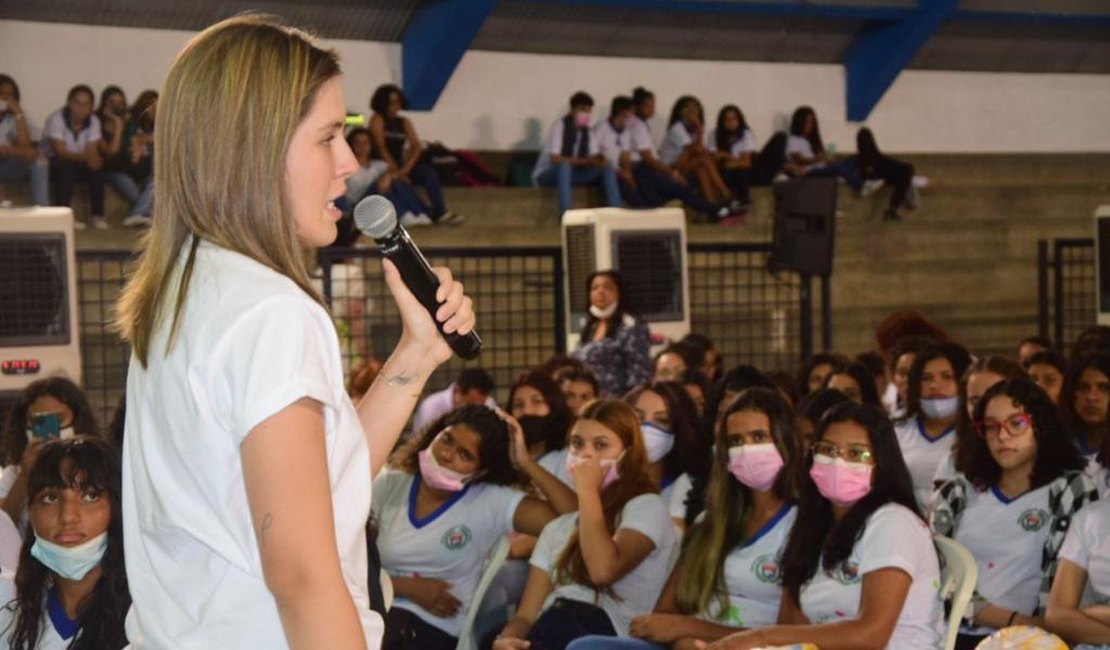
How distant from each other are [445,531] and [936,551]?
1.42 meters

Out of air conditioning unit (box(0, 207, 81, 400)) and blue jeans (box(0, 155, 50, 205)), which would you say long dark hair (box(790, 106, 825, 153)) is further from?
air conditioning unit (box(0, 207, 81, 400))

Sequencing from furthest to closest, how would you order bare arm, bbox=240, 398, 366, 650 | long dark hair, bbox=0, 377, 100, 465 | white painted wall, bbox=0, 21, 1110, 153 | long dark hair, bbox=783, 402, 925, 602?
white painted wall, bbox=0, 21, 1110, 153, long dark hair, bbox=0, 377, 100, 465, long dark hair, bbox=783, 402, 925, 602, bare arm, bbox=240, 398, 366, 650

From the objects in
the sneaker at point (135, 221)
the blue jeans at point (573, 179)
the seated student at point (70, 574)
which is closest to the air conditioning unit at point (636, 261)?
the sneaker at point (135, 221)

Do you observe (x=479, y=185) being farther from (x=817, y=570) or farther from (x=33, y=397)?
(x=817, y=570)

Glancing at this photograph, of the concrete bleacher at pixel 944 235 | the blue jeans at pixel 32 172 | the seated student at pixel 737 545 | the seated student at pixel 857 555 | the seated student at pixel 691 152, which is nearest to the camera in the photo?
the seated student at pixel 857 555

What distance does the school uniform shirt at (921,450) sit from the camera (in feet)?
17.3

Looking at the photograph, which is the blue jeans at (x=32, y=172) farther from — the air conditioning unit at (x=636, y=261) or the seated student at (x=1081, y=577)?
the seated student at (x=1081, y=577)

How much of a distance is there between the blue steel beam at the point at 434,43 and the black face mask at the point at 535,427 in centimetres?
635

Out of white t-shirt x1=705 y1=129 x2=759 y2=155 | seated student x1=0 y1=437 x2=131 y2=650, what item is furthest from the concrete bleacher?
seated student x1=0 y1=437 x2=131 y2=650

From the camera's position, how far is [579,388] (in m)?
5.95

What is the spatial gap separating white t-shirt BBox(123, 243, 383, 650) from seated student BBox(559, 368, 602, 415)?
445 centimetres

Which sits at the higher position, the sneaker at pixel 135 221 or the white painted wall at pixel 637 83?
the white painted wall at pixel 637 83

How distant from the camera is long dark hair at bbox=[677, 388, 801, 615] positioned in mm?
4004

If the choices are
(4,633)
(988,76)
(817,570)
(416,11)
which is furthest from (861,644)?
(988,76)
